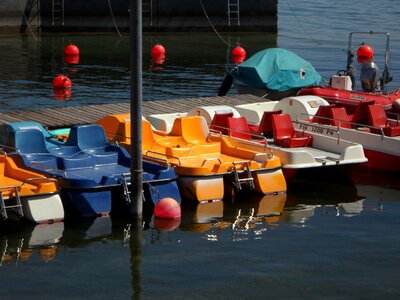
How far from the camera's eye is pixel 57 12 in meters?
54.7

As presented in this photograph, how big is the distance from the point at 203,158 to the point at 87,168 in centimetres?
309

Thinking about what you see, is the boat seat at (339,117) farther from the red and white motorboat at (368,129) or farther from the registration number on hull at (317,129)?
the registration number on hull at (317,129)

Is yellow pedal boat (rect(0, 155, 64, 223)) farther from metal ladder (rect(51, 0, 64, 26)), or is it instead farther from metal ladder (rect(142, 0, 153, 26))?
metal ladder (rect(142, 0, 153, 26))

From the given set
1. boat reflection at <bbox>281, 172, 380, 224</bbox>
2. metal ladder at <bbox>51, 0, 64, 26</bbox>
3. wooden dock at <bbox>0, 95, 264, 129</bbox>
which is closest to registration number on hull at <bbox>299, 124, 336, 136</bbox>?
boat reflection at <bbox>281, 172, 380, 224</bbox>

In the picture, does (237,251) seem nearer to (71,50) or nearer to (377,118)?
(377,118)

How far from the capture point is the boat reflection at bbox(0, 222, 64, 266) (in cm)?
1917

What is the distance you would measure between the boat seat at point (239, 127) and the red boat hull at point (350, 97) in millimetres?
5941

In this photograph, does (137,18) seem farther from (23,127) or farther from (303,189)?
(303,189)

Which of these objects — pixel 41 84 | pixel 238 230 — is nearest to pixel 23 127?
Result: pixel 238 230

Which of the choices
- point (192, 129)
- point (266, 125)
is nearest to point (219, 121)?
point (192, 129)

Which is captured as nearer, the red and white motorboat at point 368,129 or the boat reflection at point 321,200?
the boat reflection at point 321,200

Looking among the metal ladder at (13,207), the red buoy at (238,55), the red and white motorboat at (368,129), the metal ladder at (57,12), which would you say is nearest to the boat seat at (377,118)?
the red and white motorboat at (368,129)

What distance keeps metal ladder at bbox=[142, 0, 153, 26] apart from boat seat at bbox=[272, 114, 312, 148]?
30010 mm

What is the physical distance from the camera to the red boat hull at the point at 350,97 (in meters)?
31.6
